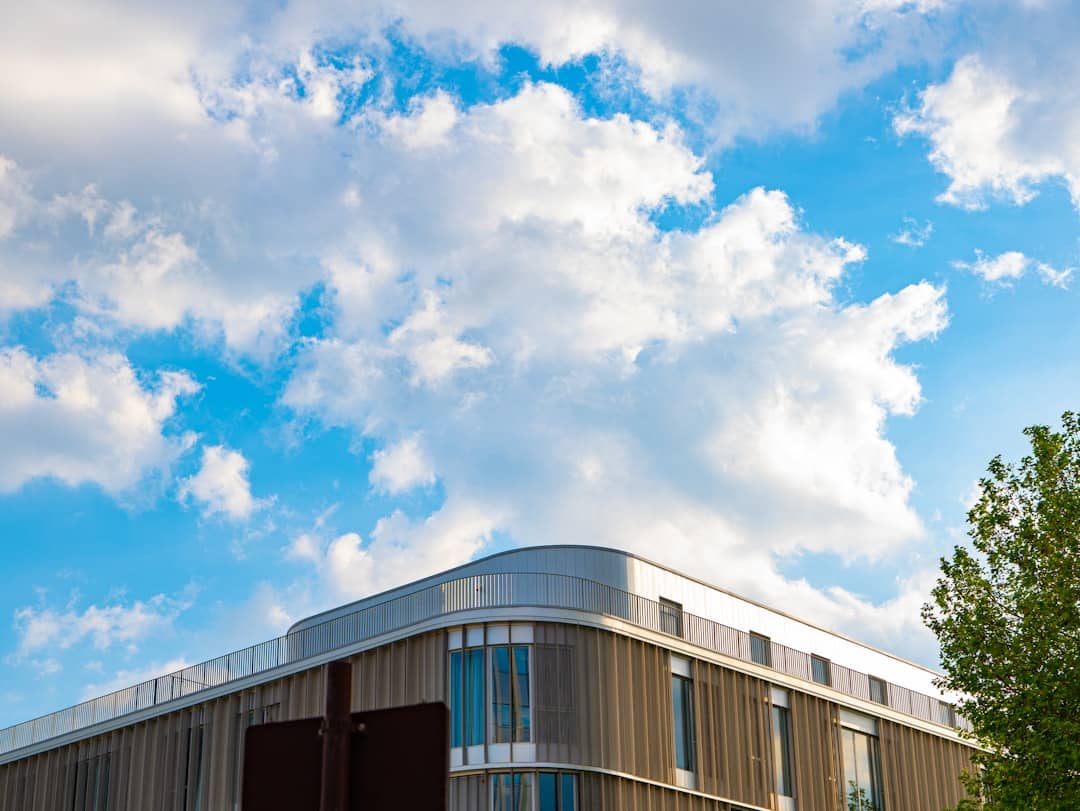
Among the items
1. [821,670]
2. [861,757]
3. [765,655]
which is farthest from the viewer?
[821,670]

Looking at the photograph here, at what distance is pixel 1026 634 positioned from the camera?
30.1 m

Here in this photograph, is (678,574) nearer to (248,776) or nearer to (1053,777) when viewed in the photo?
(1053,777)

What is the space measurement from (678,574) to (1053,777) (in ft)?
62.4

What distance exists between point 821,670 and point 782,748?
438 centimetres

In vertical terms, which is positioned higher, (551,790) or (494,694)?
(494,694)

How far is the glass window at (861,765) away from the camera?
151ft

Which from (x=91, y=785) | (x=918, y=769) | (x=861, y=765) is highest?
(x=918, y=769)

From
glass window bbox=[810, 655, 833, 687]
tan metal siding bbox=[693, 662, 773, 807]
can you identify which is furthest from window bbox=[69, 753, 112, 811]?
glass window bbox=[810, 655, 833, 687]

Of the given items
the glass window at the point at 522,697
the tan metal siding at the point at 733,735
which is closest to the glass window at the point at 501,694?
the glass window at the point at 522,697

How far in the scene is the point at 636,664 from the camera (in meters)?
39.4

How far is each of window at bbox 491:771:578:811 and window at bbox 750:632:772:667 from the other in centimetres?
1078

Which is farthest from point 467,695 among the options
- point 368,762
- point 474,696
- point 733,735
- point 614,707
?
point 368,762

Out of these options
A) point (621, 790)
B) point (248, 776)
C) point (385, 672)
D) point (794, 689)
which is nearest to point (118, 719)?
point (385, 672)

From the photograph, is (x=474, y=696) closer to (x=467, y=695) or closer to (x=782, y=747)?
(x=467, y=695)
